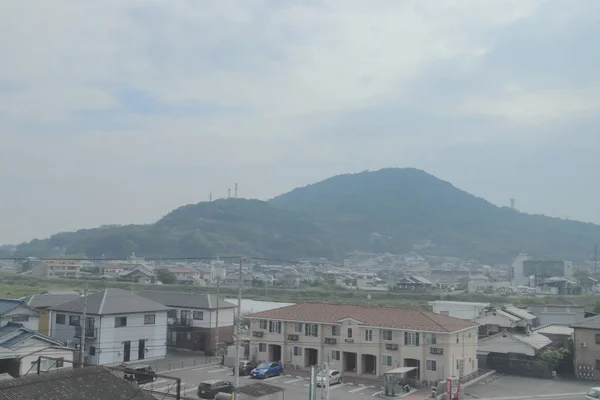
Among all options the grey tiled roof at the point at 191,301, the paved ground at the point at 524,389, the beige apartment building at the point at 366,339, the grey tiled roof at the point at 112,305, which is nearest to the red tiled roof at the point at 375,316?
the beige apartment building at the point at 366,339

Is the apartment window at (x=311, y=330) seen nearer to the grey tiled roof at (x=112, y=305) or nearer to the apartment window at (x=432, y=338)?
the apartment window at (x=432, y=338)

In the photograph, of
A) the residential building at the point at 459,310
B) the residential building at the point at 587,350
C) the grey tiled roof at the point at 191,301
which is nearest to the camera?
the residential building at the point at 587,350

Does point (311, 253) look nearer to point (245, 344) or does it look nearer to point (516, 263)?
point (516, 263)

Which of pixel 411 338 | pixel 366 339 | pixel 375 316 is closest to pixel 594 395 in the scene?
pixel 411 338

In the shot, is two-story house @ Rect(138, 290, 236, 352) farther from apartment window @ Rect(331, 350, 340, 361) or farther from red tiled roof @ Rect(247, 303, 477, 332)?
apartment window @ Rect(331, 350, 340, 361)

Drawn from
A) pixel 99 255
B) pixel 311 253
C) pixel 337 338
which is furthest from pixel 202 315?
pixel 311 253

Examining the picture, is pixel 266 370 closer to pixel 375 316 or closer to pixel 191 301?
pixel 375 316

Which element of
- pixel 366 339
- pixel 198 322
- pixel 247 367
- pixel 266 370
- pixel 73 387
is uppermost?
pixel 73 387
